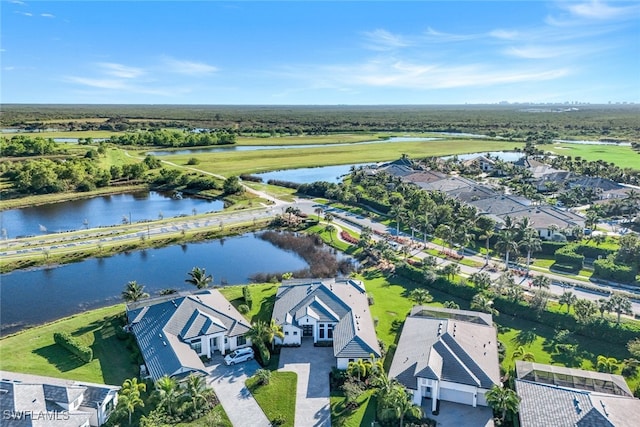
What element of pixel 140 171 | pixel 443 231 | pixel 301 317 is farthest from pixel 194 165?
pixel 301 317

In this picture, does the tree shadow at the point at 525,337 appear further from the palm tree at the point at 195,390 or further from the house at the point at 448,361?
the palm tree at the point at 195,390

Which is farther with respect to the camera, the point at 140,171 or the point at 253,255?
the point at 140,171

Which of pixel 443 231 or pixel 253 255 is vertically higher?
pixel 443 231

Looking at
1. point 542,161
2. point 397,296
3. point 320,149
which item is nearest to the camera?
point 397,296

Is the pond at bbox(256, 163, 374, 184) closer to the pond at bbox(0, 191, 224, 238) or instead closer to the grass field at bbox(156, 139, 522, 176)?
the grass field at bbox(156, 139, 522, 176)

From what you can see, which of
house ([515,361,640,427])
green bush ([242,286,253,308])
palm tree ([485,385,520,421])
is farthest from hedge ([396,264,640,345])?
green bush ([242,286,253,308])

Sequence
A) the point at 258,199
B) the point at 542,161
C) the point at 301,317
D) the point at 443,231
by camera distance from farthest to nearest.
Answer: the point at 542,161 < the point at 258,199 < the point at 443,231 < the point at 301,317

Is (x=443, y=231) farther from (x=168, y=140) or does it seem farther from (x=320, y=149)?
(x=168, y=140)
